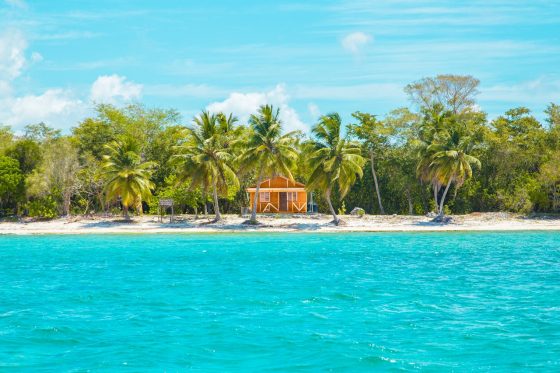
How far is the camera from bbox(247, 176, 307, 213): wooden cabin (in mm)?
52406

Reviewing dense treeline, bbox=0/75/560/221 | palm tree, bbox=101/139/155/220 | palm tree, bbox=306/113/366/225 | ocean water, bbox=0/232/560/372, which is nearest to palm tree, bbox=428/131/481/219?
dense treeline, bbox=0/75/560/221

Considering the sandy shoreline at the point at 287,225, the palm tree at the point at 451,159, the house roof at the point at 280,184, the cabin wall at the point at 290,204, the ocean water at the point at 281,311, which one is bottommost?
the ocean water at the point at 281,311

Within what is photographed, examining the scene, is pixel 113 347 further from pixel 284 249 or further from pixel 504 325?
pixel 284 249

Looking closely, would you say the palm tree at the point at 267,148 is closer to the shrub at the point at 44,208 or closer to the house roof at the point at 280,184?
the house roof at the point at 280,184

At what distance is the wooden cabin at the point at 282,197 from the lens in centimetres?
5241

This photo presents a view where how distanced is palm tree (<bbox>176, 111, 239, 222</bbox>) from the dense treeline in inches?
3.2

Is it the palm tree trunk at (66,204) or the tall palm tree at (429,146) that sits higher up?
the tall palm tree at (429,146)

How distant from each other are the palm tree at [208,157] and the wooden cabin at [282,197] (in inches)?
333

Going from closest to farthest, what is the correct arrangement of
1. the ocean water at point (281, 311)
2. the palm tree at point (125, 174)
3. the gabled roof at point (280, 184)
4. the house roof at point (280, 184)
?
the ocean water at point (281, 311), the palm tree at point (125, 174), the house roof at point (280, 184), the gabled roof at point (280, 184)

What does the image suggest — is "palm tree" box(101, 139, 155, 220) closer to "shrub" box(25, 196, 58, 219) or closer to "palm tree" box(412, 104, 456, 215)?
"shrub" box(25, 196, 58, 219)

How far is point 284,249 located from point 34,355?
20.3 meters

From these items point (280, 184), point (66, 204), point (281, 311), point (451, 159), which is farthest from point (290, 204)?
point (281, 311)

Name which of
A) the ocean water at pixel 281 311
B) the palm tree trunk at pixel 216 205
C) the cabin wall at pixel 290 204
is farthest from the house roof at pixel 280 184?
the ocean water at pixel 281 311

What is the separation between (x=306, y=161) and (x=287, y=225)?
482 centimetres
